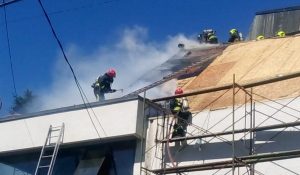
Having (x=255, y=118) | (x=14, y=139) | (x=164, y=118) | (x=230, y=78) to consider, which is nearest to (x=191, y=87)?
(x=230, y=78)

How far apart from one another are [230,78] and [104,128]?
3428mm

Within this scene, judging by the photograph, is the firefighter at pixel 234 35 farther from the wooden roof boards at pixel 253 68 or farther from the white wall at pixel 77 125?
the white wall at pixel 77 125

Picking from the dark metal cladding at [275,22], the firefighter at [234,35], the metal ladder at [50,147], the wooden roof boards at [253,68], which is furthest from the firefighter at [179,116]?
the dark metal cladding at [275,22]

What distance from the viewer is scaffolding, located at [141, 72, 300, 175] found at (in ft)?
38.3

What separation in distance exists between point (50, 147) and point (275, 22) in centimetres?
1184

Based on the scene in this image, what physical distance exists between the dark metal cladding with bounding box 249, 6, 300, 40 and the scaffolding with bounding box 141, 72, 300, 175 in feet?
31.2

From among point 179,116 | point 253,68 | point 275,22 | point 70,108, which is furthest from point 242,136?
point 275,22

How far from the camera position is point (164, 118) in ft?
45.0

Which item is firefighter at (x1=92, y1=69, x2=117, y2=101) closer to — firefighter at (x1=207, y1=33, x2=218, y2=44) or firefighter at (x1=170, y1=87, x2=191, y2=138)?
firefighter at (x1=170, y1=87, x2=191, y2=138)

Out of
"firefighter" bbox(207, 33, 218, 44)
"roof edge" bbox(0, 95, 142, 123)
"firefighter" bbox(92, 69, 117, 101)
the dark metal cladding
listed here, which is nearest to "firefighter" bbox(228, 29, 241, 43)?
"firefighter" bbox(207, 33, 218, 44)

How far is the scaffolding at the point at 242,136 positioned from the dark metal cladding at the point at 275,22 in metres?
9.51

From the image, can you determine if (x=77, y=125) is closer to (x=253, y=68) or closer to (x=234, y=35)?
(x=253, y=68)

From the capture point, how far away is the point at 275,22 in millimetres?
23047

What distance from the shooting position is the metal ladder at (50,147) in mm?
13988
